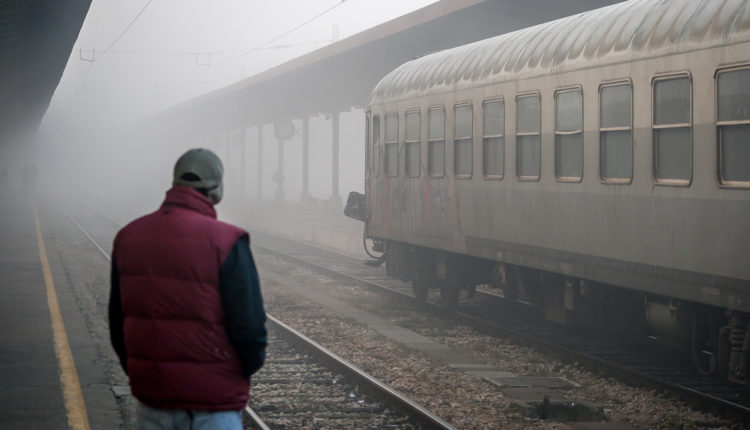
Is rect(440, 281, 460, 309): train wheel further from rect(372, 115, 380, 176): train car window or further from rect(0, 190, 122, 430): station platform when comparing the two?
rect(0, 190, 122, 430): station platform

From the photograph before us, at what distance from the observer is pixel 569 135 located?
35.9 ft

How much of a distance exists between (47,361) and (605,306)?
6049 mm

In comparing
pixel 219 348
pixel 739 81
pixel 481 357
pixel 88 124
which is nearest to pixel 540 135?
pixel 481 357

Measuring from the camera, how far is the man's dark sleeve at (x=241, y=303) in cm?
363

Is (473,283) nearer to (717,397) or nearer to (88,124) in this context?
(717,397)

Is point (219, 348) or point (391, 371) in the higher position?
point (219, 348)

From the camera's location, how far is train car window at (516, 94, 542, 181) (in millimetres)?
11625

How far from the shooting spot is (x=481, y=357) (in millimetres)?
11469

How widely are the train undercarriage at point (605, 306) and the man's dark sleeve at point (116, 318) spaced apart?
607cm

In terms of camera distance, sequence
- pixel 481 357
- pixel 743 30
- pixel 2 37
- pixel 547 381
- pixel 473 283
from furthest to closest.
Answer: pixel 2 37, pixel 473 283, pixel 481 357, pixel 547 381, pixel 743 30

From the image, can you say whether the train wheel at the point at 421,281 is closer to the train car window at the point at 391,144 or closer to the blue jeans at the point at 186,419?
the train car window at the point at 391,144

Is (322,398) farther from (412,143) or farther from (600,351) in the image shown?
(412,143)

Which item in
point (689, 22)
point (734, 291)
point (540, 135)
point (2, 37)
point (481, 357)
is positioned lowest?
point (481, 357)

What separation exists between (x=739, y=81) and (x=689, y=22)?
102 centimetres
